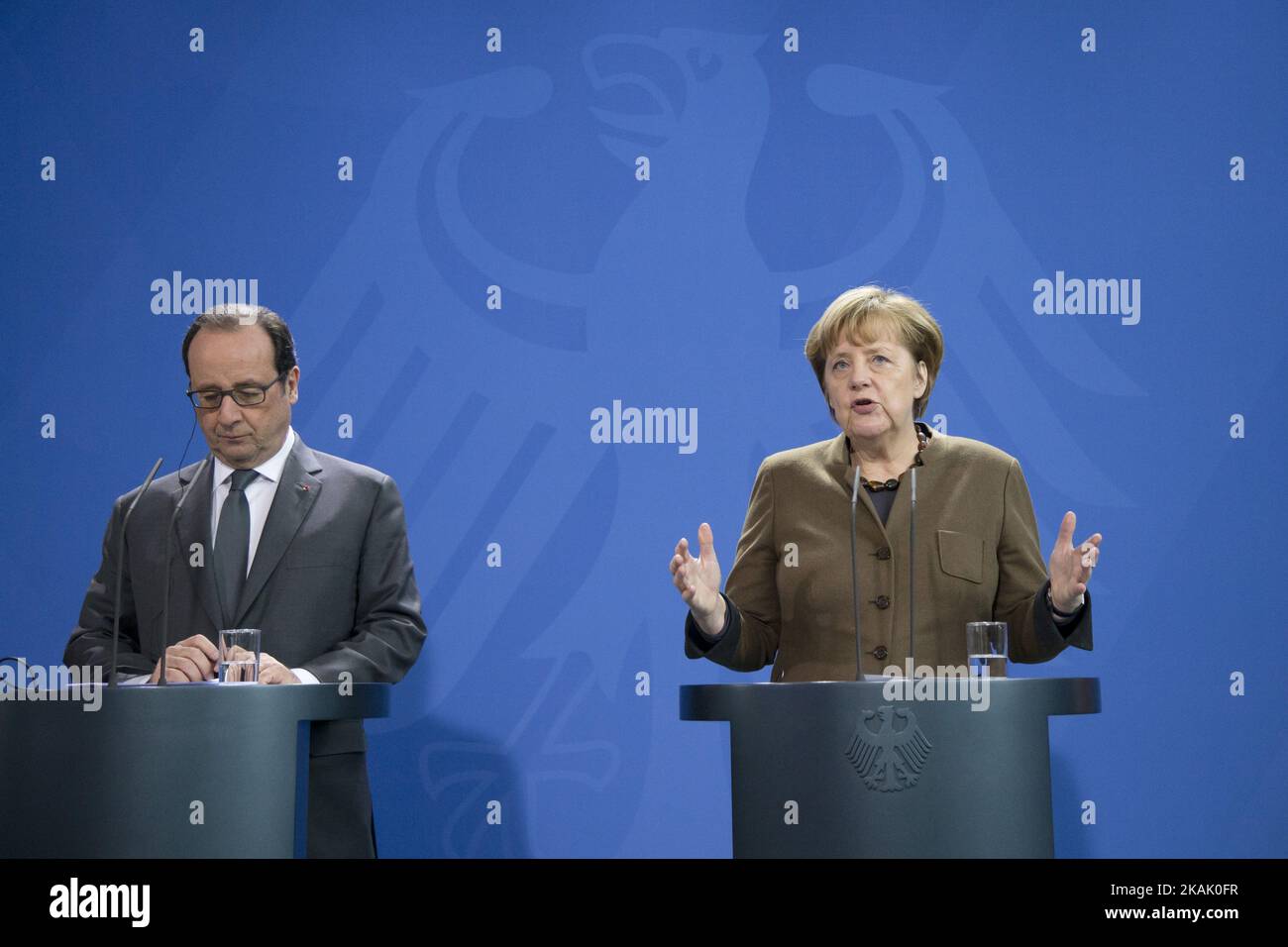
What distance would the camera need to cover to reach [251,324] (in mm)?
3318

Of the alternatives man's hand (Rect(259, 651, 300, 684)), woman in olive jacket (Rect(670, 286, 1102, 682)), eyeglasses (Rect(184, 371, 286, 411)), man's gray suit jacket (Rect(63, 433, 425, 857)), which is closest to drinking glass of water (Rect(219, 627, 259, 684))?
man's hand (Rect(259, 651, 300, 684))

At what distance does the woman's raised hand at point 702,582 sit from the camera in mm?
2648

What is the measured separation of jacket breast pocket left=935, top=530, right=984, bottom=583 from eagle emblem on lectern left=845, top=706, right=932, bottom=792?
70cm

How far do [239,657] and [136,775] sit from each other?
36 centimetres

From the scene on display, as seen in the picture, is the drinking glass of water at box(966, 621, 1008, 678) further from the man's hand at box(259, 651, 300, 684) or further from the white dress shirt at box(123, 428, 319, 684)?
the white dress shirt at box(123, 428, 319, 684)

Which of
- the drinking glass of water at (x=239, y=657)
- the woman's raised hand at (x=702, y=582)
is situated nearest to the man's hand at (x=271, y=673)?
the drinking glass of water at (x=239, y=657)

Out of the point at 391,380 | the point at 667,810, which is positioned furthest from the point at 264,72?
the point at 667,810

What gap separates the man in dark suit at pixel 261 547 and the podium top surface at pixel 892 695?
1.06m

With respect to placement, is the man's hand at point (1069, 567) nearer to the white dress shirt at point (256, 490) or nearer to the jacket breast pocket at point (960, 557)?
the jacket breast pocket at point (960, 557)

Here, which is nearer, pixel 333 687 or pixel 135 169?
pixel 333 687

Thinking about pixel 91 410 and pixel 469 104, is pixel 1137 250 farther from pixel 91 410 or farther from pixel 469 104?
pixel 91 410

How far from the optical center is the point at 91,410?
423 cm
